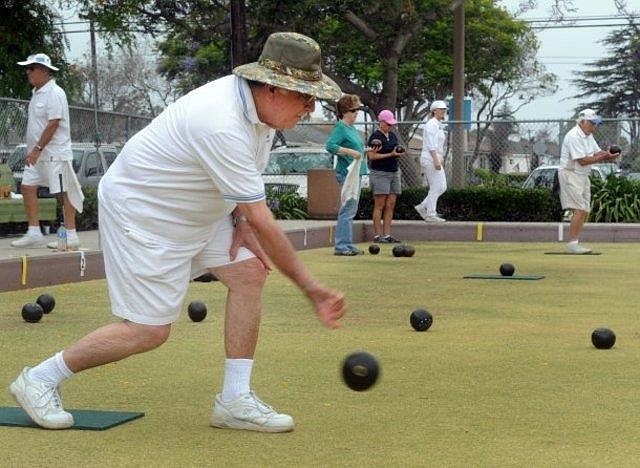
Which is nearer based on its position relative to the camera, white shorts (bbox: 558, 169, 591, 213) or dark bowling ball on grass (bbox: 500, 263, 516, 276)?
dark bowling ball on grass (bbox: 500, 263, 516, 276)

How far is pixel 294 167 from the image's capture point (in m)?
21.6

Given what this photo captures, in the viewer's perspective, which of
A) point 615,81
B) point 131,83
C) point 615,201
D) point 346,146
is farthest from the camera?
point 615,81

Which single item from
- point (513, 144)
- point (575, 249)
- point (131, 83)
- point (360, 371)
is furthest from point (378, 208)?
point (131, 83)

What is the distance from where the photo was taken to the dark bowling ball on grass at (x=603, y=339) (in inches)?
276

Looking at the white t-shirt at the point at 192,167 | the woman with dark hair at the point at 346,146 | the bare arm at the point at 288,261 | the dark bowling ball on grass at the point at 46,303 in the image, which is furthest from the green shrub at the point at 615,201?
→ the bare arm at the point at 288,261

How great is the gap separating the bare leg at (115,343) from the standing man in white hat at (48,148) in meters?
6.47

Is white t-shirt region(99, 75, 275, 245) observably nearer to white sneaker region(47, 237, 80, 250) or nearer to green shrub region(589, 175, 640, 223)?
white sneaker region(47, 237, 80, 250)

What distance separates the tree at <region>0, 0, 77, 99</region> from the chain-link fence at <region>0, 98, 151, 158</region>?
85.3 inches

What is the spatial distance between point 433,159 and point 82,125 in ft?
16.1

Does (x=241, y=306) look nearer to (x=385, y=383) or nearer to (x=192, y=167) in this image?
(x=192, y=167)

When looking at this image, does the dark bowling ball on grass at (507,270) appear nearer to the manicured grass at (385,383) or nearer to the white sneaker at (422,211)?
the manicured grass at (385,383)

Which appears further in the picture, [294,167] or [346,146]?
[294,167]

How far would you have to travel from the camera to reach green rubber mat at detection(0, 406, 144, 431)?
503cm

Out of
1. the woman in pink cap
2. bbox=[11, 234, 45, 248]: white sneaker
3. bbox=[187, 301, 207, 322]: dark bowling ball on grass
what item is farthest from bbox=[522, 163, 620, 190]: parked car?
bbox=[187, 301, 207, 322]: dark bowling ball on grass
